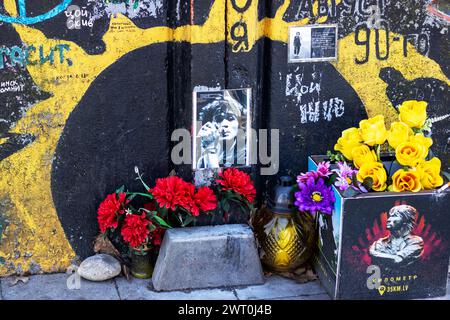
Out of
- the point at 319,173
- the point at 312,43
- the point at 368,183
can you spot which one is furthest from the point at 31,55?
the point at 368,183

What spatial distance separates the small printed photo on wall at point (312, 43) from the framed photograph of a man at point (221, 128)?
377 mm

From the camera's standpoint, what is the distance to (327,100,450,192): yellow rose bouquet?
12.4 ft

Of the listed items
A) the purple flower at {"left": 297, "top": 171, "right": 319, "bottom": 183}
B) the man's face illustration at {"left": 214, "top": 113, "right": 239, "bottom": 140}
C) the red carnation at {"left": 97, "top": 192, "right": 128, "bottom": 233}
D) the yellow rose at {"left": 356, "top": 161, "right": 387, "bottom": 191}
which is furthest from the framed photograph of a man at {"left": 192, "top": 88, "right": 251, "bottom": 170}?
the yellow rose at {"left": 356, "top": 161, "right": 387, "bottom": 191}

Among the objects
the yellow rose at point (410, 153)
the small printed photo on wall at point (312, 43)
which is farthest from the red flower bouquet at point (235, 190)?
the yellow rose at point (410, 153)

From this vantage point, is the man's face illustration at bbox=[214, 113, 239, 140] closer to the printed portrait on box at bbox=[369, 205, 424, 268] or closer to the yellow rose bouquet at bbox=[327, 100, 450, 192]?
the yellow rose bouquet at bbox=[327, 100, 450, 192]

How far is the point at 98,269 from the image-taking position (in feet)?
13.5

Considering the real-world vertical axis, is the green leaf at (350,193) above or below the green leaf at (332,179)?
below

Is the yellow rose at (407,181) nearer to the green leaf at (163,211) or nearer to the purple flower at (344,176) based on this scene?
the purple flower at (344,176)

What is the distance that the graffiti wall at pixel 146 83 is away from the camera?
12.9 ft

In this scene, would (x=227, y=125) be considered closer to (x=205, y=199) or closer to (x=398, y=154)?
(x=205, y=199)

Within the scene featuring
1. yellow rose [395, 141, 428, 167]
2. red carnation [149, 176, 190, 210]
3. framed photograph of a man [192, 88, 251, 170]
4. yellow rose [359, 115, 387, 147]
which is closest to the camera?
yellow rose [395, 141, 428, 167]

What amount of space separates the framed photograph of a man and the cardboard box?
25.6 inches

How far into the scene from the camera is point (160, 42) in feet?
13.3

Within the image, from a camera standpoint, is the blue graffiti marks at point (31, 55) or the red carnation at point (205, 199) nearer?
the blue graffiti marks at point (31, 55)
